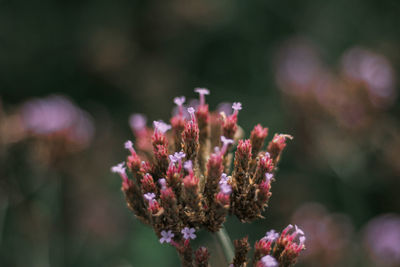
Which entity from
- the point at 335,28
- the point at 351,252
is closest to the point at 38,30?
the point at 335,28

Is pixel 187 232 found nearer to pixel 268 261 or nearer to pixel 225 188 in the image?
pixel 225 188

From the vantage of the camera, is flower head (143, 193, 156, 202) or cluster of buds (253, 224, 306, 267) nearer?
flower head (143, 193, 156, 202)

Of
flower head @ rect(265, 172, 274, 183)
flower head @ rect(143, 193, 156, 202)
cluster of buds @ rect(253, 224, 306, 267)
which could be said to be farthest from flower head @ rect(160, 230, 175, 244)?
flower head @ rect(265, 172, 274, 183)

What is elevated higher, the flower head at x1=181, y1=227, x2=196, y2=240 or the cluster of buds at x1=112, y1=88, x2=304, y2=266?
the cluster of buds at x1=112, y1=88, x2=304, y2=266

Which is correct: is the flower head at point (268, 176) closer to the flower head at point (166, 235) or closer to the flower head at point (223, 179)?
the flower head at point (223, 179)

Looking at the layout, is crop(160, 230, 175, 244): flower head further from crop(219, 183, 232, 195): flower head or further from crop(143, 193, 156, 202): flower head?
crop(219, 183, 232, 195): flower head

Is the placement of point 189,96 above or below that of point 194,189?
above

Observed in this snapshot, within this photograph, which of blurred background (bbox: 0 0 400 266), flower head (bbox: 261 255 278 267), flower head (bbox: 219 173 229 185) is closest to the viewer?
flower head (bbox: 261 255 278 267)

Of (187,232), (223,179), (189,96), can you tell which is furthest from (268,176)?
(189,96)

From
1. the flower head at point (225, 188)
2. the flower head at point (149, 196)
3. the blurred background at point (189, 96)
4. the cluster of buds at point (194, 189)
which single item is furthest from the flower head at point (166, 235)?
Result: the blurred background at point (189, 96)
